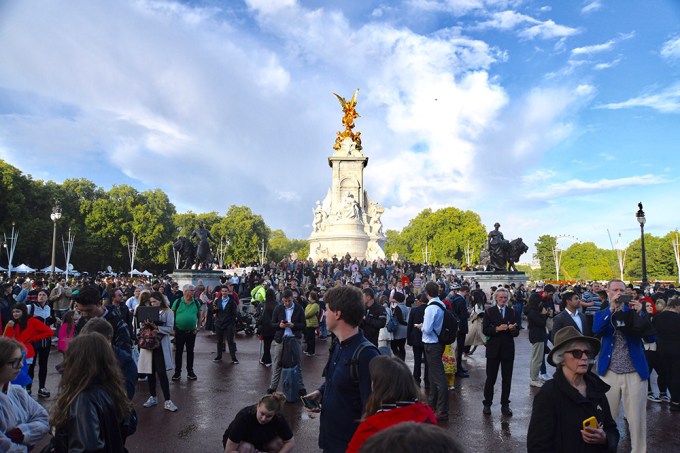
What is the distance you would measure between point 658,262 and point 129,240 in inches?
2995

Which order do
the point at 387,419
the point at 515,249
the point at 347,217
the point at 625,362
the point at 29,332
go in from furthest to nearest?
the point at 347,217 < the point at 515,249 < the point at 29,332 < the point at 625,362 < the point at 387,419

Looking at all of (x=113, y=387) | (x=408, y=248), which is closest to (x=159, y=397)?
(x=113, y=387)

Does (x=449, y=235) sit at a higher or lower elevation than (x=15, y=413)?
higher

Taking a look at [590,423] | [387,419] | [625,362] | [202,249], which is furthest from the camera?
[202,249]

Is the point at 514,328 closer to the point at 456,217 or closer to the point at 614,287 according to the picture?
the point at 614,287

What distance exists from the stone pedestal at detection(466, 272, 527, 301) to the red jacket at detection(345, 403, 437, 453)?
23812 mm

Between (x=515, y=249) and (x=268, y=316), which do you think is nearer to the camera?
(x=268, y=316)

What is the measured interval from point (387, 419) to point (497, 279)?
2472cm

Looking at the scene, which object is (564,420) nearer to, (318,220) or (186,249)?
(186,249)

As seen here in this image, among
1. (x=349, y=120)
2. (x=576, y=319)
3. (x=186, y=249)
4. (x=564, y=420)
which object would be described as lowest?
(x=564, y=420)

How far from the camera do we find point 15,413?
3418mm

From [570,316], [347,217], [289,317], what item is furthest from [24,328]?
[347,217]

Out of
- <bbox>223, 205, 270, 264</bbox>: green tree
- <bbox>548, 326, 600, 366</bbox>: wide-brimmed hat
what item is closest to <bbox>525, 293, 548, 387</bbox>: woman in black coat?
<bbox>548, 326, 600, 366</bbox>: wide-brimmed hat

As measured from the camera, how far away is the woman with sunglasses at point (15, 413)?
10.8 feet
